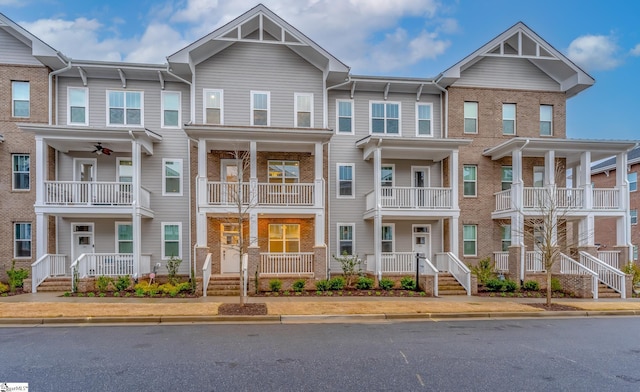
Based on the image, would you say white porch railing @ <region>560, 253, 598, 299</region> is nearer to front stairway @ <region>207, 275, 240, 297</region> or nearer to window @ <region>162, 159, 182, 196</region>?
front stairway @ <region>207, 275, 240, 297</region>

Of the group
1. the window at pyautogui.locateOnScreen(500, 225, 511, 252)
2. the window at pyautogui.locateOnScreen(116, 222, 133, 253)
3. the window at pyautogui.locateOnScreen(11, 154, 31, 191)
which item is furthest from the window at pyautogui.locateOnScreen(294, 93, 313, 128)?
the window at pyautogui.locateOnScreen(11, 154, 31, 191)

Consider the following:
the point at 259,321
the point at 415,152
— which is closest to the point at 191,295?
the point at 259,321

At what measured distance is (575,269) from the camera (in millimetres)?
16859

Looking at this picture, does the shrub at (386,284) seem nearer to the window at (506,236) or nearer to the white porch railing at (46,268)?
the window at (506,236)

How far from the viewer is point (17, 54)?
16516mm

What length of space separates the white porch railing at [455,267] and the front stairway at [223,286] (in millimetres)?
9446

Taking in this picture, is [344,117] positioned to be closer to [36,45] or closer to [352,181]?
[352,181]

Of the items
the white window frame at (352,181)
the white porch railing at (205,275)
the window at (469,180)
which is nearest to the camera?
the white porch railing at (205,275)

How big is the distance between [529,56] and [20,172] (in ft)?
81.1

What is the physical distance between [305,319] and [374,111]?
1181cm

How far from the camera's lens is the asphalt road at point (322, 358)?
19.0ft

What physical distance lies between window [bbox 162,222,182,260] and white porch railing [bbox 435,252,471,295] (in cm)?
1240

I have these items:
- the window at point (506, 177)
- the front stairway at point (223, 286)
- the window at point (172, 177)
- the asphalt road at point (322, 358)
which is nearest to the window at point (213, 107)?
the window at point (172, 177)

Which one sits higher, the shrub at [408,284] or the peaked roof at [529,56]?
the peaked roof at [529,56]
